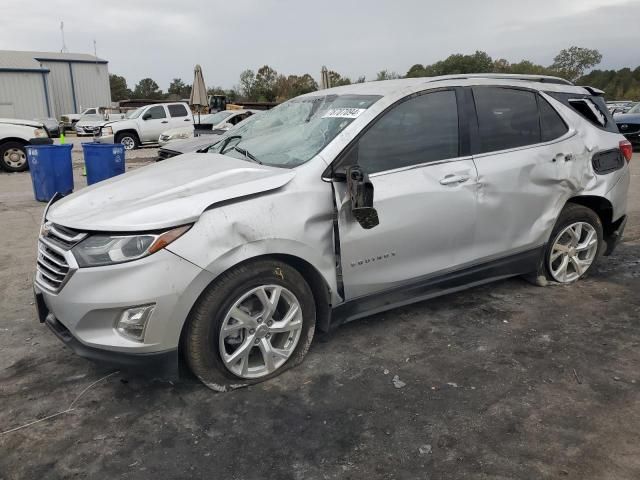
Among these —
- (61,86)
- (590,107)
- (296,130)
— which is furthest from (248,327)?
(61,86)

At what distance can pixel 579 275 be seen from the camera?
14.9ft

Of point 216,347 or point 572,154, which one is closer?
point 216,347

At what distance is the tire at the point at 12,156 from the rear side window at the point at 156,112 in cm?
714

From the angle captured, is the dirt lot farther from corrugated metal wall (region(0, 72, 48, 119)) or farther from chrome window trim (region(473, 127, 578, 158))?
corrugated metal wall (region(0, 72, 48, 119))

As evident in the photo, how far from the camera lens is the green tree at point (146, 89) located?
7551cm

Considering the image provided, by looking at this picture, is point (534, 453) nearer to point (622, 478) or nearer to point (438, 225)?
point (622, 478)

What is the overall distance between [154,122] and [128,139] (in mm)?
1102

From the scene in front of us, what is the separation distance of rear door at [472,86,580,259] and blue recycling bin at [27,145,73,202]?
718cm

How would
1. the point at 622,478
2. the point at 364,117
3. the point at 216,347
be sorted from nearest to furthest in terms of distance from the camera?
the point at 622,478
the point at 216,347
the point at 364,117

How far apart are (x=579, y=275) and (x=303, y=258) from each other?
9.30 ft

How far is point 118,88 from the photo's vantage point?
74125mm

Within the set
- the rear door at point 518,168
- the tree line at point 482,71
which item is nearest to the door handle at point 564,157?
the rear door at point 518,168

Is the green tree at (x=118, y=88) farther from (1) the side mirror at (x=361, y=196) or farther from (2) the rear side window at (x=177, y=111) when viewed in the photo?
(1) the side mirror at (x=361, y=196)

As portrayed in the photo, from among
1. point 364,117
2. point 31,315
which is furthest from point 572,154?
point 31,315
